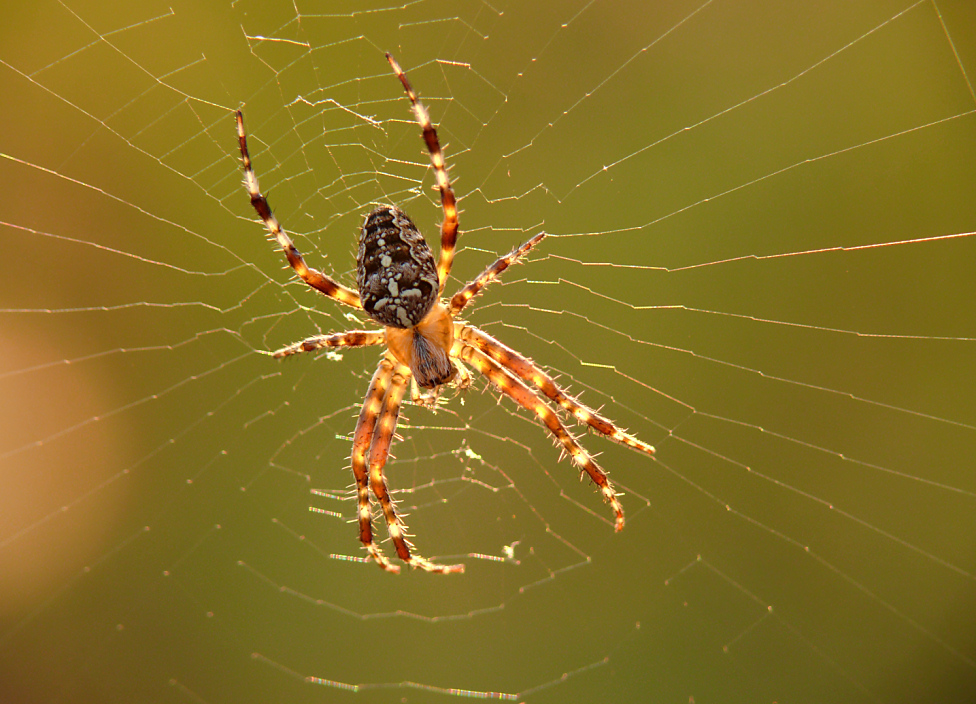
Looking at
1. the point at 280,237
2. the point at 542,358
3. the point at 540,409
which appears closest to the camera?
the point at 280,237

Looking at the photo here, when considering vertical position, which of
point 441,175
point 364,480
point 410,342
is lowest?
point 364,480

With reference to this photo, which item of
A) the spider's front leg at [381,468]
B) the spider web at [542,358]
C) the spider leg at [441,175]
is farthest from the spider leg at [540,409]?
the spider web at [542,358]

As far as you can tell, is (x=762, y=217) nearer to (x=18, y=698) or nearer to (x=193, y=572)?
(x=193, y=572)

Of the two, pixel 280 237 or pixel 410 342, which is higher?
pixel 280 237

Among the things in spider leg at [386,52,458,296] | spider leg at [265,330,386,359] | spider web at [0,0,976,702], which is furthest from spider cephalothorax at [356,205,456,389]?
spider web at [0,0,976,702]

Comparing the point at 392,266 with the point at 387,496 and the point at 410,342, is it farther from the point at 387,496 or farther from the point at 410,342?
the point at 387,496

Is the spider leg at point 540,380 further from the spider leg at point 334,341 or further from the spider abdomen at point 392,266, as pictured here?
the spider abdomen at point 392,266

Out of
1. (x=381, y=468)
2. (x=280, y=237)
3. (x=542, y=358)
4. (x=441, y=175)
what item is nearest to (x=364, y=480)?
(x=381, y=468)
